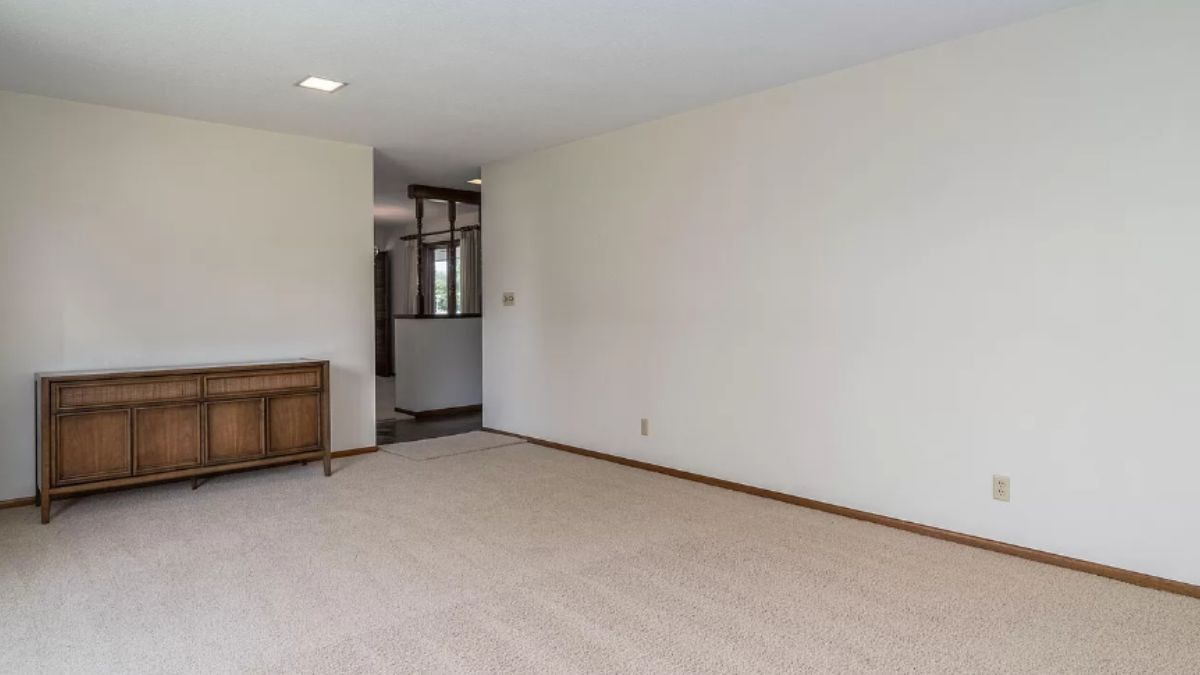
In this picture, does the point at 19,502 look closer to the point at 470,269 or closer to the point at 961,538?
the point at 961,538

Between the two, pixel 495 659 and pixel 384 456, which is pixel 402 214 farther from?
pixel 495 659

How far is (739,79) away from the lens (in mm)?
3904

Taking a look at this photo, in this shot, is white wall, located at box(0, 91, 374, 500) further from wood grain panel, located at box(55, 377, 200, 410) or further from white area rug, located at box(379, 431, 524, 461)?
wood grain panel, located at box(55, 377, 200, 410)

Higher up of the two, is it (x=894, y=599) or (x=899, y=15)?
(x=899, y=15)

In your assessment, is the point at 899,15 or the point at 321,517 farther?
the point at 321,517

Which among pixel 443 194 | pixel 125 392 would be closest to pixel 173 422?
pixel 125 392

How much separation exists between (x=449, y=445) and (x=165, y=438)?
209cm

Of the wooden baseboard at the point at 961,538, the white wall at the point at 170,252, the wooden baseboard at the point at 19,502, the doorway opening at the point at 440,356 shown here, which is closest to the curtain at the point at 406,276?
the doorway opening at the point at 440,356

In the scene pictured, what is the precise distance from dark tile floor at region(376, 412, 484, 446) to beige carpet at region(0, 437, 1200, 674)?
6.87ft

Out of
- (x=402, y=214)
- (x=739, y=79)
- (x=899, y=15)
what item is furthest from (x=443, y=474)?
(x=402, y=214)

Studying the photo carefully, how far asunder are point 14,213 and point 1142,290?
5680 millimetres

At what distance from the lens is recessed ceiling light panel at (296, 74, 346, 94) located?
382cm

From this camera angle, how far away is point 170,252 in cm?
461

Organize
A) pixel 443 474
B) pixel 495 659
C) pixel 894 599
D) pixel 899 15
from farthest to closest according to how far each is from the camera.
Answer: pixel 443 474 < pixel 899 15 < pixel 894 599 < pixel 495 659
